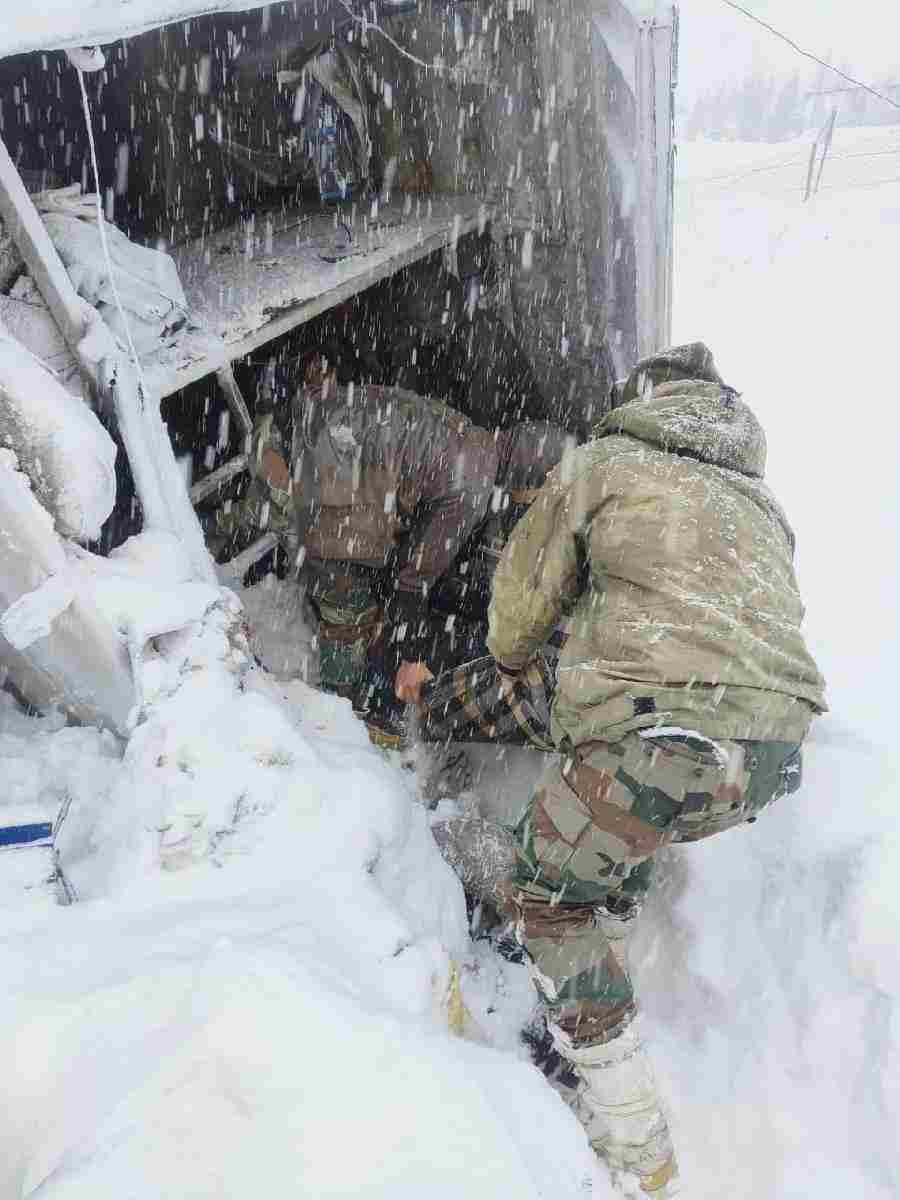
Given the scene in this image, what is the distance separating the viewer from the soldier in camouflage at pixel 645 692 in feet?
6.24

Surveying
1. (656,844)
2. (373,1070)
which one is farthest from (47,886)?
(656,844)

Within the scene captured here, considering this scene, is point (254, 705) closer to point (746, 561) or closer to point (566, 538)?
point (566, 538)

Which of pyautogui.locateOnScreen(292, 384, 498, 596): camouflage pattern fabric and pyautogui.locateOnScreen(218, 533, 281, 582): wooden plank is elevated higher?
pyautogui.locateOnScreen(292, 384, 498, 596): camouflage pattern fabric

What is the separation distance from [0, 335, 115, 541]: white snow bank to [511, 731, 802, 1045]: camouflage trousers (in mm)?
1365

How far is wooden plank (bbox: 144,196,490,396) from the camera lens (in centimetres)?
301

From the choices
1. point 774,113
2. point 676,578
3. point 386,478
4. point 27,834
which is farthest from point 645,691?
point 774,113

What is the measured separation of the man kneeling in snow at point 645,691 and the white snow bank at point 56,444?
1.17 m

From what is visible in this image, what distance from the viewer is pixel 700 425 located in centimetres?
212

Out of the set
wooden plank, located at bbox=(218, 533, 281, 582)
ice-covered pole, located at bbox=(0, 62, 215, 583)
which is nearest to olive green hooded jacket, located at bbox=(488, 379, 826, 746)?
ice-covered pole, located at bbox=(0, 62, 215, 583)

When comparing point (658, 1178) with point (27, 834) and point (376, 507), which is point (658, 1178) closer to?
point (27, 834)

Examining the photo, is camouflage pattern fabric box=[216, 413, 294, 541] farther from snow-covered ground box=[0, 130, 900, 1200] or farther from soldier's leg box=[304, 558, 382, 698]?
snow-covered ground box=[0, 130, 900, 1200]

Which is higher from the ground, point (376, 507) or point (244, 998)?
point (244, 998)

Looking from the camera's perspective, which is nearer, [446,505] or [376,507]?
[376,507]

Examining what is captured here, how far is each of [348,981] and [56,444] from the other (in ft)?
4.52
